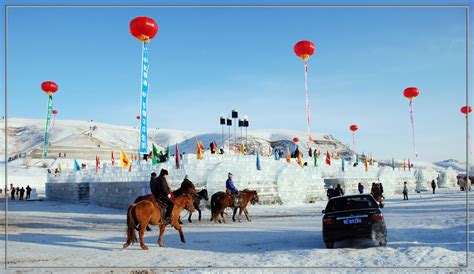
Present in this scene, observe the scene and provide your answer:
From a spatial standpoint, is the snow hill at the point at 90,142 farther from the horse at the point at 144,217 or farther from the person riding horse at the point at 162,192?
the horse at the point at 144,217

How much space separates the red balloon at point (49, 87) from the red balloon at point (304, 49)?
110 feet

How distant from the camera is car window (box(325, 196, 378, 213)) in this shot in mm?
12789

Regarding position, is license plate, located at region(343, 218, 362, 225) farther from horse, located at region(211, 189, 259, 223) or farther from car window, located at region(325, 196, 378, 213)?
horse, located at region(211, 189, 259, 223)

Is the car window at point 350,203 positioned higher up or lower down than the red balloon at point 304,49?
lower down

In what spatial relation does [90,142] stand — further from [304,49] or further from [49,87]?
[304,49]

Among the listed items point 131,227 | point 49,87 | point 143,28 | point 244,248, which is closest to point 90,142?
point 49,87

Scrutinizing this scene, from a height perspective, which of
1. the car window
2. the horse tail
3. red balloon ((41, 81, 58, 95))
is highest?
red balloon ((41, 81, 58, 95))

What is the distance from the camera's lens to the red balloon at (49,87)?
57125 millimetres

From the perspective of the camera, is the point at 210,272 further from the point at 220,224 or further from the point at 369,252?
the point at 220,224

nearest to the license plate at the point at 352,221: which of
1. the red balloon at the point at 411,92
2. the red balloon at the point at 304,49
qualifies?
the red balloon at the point at 304,49

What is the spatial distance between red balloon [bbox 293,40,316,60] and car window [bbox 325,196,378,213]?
25.3 metres

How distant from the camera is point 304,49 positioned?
37156 mm

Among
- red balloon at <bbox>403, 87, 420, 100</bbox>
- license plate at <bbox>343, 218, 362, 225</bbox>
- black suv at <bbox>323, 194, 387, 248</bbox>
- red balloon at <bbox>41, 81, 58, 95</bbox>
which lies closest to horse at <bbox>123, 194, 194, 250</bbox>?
black suv at <bbox>323, 194, 387, 248</bbox>

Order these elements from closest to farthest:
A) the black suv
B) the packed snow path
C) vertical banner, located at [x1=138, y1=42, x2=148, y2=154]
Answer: the packed snow path
the black suv
vertical banner, located at [x1=138, y1=42, x2=148, y2=154]
